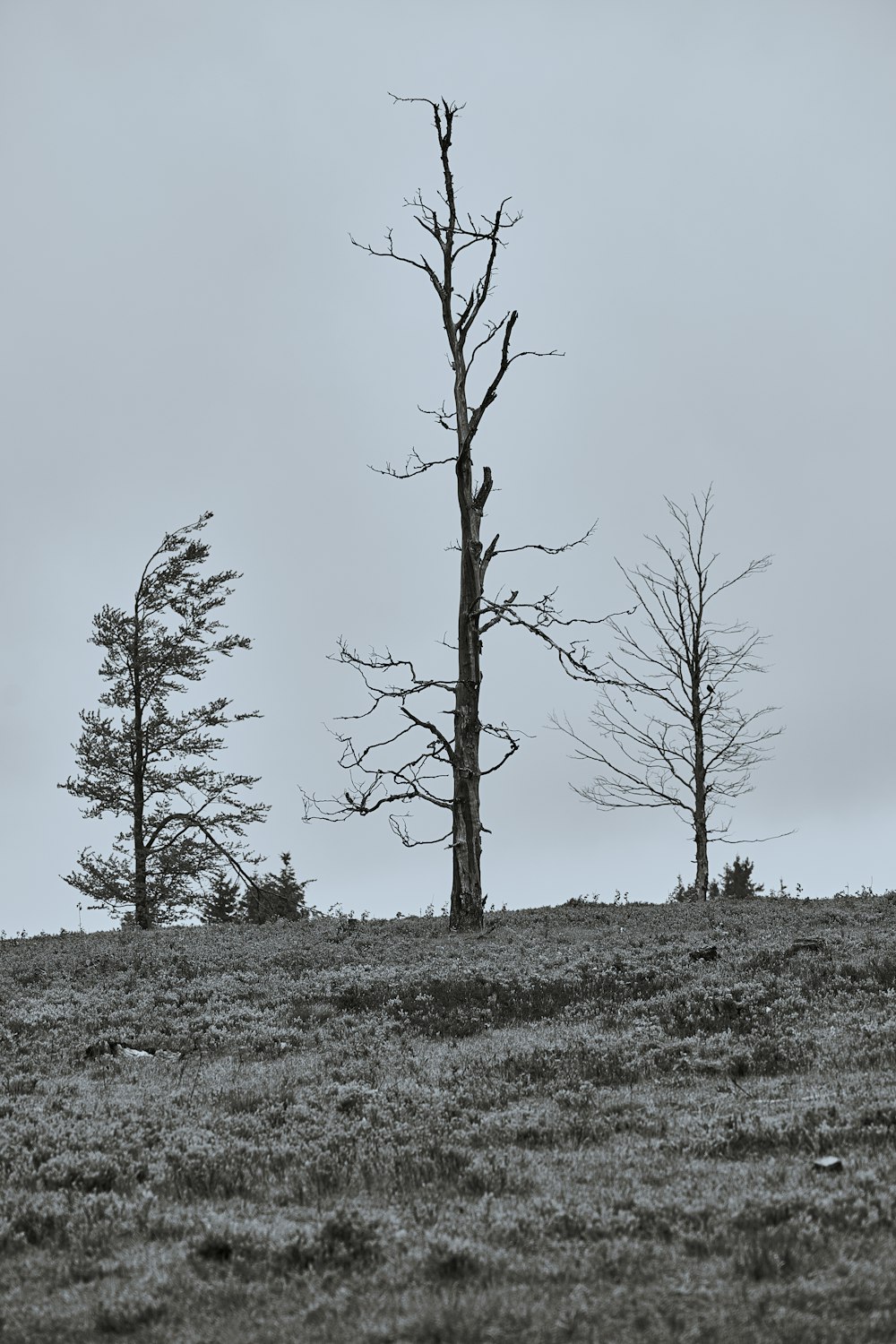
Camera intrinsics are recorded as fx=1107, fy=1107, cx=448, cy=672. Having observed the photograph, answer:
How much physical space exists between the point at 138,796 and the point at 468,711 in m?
14.5

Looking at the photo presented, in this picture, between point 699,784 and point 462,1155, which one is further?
point 699,784

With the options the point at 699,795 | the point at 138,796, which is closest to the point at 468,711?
the point at 699,795

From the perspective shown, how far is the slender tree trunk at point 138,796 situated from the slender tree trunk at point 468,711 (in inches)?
536

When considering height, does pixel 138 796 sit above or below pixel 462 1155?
above

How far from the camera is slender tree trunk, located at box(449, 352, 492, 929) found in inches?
1113

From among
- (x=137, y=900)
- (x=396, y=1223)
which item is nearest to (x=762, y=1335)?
(x=396, y=1223)

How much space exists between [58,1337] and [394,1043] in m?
9.02

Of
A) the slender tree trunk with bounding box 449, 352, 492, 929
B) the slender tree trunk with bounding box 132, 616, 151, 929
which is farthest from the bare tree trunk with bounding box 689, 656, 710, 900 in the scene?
the slender tree trunk with bounding box 132, 616, 151, 929

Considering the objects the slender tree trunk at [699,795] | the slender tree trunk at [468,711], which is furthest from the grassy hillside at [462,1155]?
the slender tree trunk at [699,795]

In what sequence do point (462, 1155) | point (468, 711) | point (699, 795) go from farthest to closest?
1. point (699, 795)
2. point (468, 711)
3. point (462, 1155)

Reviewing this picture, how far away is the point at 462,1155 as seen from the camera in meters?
10.0

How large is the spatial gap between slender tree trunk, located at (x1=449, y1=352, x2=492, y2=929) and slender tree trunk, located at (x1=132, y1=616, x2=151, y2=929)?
536 inches

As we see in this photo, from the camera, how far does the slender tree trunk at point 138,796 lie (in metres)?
37.5

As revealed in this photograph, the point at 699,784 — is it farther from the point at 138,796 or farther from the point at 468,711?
the point at 138,796
